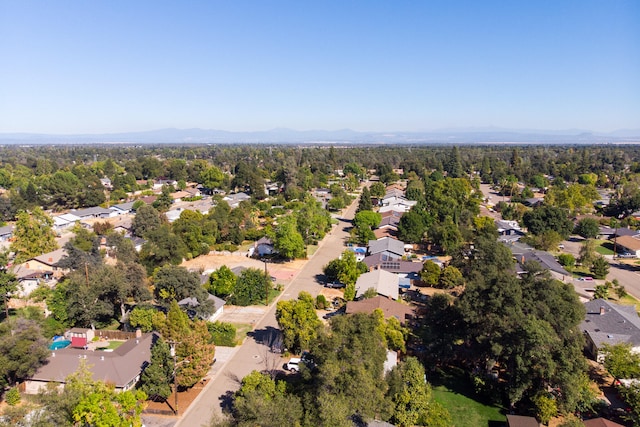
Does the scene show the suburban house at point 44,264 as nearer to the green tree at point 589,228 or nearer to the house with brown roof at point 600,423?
the house with brown roof at point 600,423

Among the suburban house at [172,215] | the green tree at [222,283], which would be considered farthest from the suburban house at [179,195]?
the green tree at [222,283]

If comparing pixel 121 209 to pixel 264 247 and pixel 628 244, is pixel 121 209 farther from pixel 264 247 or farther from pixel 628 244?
pixel 628 244

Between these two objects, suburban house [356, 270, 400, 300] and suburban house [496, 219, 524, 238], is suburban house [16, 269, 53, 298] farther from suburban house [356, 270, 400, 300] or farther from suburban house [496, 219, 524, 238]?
suburban house [496, 219, 524, 238]

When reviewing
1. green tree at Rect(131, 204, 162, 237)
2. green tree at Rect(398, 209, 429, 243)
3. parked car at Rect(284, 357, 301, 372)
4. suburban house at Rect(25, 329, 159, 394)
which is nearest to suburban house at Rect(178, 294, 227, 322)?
suburban house at Rect(25, 329, 159, 394)

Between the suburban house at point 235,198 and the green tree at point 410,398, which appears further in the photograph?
the suburban house at point 235,198

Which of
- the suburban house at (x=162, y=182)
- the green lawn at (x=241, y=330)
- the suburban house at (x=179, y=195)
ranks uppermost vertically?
the suburban house at (x=162, y=182)

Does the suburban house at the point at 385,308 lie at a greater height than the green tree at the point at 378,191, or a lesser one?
lesser

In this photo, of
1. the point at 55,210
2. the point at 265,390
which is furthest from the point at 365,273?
the point at 55,210
